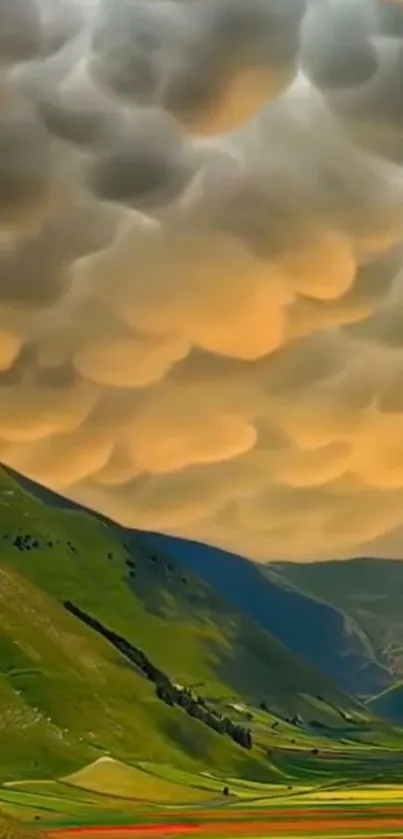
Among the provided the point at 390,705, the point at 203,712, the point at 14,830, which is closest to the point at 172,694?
the point at 203,712

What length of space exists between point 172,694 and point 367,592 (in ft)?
3.90

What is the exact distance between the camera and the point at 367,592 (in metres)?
5.81

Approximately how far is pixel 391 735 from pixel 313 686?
484mm

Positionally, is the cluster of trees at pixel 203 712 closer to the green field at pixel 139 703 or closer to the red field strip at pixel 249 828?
the green field at pixel 139 703

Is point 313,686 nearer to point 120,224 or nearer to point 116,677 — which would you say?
point 116,677

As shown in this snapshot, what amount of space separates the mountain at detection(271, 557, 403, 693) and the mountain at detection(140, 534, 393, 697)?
0.01 metres

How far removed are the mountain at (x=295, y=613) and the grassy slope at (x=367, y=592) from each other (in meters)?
0.02

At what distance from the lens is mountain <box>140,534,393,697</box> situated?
5758 mm

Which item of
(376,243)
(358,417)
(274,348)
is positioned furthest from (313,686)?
(376,243)

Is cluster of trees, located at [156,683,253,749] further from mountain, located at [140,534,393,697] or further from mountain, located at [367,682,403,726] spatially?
mountain, located at [367,682,403,726]

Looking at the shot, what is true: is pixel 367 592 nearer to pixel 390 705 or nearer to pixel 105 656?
pixel 390 705

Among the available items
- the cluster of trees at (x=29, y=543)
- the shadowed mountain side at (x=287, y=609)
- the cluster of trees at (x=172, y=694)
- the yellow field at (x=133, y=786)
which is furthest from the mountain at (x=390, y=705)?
the cluster of trees at (x=29, y=543)

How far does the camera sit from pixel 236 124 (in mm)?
6191

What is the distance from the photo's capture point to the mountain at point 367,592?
5.76 metres
